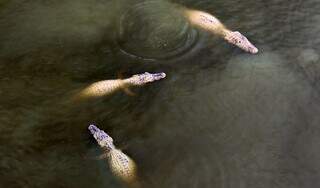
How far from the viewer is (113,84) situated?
7637mm

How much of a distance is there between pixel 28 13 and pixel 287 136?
5.04 metres

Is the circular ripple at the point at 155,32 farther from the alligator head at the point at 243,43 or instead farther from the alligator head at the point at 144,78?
the alligator head at the point at 243,43

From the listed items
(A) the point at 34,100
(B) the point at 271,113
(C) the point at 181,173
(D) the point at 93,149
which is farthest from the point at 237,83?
(A) the point at 34,100

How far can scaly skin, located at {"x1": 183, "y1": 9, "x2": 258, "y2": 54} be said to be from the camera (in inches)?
318

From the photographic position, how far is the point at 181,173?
259 inches

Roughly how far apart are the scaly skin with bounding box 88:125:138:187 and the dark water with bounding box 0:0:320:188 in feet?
0.42

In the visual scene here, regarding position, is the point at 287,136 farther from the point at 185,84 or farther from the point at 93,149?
the point at 93,149

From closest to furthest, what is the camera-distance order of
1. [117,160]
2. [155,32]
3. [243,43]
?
[117,160]
[243,43]
[155,32]

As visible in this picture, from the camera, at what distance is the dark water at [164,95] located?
6637 mm

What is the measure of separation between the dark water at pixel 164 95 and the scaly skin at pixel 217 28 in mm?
129

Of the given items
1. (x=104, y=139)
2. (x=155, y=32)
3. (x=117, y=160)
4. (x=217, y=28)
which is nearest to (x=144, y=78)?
(x=155, y=32)

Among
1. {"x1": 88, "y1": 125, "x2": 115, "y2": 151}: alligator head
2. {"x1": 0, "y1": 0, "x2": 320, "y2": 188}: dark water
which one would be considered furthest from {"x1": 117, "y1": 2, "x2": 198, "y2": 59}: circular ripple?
{"x1": 88, "y1": 125, "x2": 115, "y2": 151}: alligator head

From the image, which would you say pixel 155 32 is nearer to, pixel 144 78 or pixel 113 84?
pixel 144 78

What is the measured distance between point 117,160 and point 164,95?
4.64 feet
